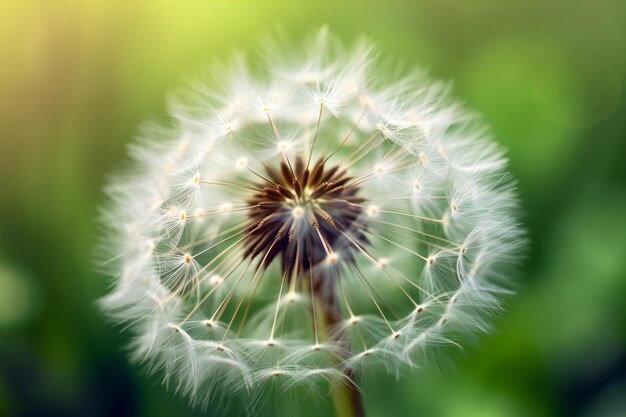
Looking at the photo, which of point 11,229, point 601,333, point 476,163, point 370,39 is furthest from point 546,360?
point 11,229

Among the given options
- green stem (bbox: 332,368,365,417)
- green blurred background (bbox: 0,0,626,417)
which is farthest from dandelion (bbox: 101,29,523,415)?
green blurred background (bbox: 0,0,626,417)

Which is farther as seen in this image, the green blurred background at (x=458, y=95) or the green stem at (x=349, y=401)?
the green blurred background at (x=458, y=95)

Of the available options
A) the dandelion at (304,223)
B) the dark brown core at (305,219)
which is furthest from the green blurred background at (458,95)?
the dark brown core at (305,219)

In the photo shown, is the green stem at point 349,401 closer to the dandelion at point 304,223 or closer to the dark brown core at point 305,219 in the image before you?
the dandelion at point 304,223

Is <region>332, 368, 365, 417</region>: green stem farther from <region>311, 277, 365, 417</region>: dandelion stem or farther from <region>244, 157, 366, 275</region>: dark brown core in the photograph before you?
<region>244, 157, 366, 275</region>: dark brown core

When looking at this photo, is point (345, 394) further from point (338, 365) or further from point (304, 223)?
point (304, 223)
